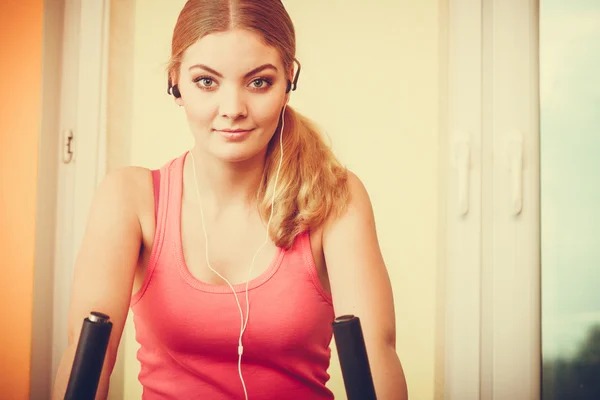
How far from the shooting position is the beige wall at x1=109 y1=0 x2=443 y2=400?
1.22m

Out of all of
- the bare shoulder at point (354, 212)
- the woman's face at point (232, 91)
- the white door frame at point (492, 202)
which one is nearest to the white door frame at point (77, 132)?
the woman's face at point (232, 91)

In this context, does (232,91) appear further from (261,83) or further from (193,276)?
(193,276)

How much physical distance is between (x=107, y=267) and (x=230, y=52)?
0.35 meters

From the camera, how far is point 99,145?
130 cm

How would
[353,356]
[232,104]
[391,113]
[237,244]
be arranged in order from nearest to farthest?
[353,356]
[232,104]
[237,244]
[391,113]

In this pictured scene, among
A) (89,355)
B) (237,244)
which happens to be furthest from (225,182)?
(89,355)

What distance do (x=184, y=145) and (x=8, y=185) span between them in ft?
1.34

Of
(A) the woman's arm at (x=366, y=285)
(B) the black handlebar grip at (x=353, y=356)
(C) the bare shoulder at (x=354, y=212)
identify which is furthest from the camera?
(C) the bare shoulder at (x=354, y=212)

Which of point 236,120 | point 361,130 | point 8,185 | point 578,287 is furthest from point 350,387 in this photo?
point 8,185

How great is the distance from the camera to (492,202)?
1234mm

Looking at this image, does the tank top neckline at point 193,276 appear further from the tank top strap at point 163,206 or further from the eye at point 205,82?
the eye at point 205,82

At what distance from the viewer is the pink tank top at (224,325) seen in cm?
81

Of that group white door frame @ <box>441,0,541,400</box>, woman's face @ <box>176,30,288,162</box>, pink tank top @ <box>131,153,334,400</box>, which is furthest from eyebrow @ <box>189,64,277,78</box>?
white door frame @ <box>441,0,541,400</box>

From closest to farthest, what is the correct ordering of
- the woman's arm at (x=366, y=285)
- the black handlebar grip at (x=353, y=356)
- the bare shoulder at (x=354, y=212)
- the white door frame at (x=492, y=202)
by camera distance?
the black handlebar grip at (x=353, y=356) → the woman's arm at (x=366, y=285) → the bare shoulder at (x=354, y=212) → the white door frame at (x=492, y=202)
